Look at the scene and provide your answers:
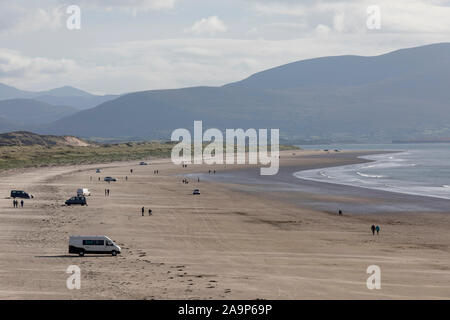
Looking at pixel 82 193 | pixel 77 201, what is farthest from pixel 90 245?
pixel 82 193

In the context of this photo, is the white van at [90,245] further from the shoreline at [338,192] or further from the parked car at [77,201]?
the shoreline at [338,192]

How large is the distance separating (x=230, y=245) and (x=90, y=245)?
11822 millimetres

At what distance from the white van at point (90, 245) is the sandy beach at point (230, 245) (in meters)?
1.12

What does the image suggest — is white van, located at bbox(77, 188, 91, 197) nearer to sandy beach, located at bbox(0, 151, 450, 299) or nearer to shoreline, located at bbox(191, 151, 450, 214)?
sandy beach, located at bbox(0, 151, 450, 299)

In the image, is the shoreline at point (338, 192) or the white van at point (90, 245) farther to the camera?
the shoreline at point (338, 192)

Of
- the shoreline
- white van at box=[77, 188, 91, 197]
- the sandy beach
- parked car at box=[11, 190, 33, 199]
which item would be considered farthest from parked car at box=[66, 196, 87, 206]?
the shoreline

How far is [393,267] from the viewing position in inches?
1673

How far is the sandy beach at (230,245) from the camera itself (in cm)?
3541

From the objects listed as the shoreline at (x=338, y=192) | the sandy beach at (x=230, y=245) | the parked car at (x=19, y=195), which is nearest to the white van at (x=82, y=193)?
the sandy beach at (x=230, y=245)

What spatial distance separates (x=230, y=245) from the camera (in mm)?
51281

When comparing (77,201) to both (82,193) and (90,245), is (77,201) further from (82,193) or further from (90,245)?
(90,245)

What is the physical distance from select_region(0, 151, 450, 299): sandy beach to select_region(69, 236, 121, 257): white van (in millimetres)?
1116

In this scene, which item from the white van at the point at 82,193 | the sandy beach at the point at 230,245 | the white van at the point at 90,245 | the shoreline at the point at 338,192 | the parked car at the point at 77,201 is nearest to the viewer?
the sandy beach at the point at 230,245
